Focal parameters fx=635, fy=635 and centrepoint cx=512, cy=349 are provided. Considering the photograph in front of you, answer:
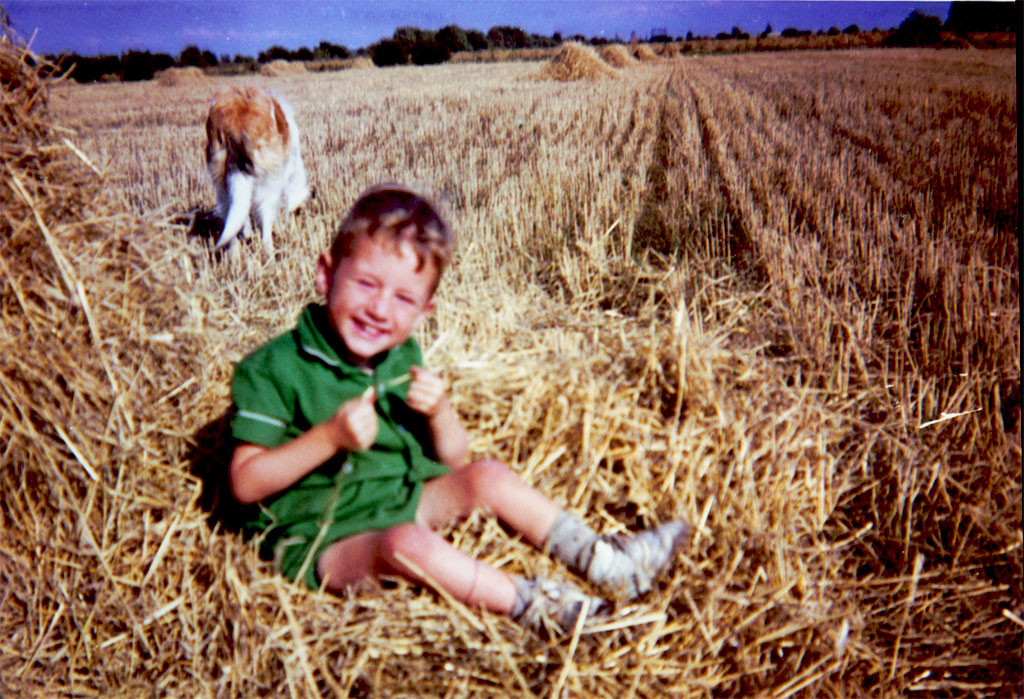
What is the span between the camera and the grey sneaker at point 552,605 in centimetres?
176

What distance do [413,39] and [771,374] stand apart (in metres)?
1.90

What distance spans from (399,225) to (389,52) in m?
1.73

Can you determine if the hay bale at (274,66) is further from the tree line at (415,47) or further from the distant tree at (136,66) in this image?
the distant tree at (136,66)

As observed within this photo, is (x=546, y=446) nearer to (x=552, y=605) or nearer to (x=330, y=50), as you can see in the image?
(x=552, y=605)

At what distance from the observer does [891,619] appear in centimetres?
191

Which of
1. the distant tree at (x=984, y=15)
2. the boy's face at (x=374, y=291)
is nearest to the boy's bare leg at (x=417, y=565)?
the boy's face at (x=374, y=291)

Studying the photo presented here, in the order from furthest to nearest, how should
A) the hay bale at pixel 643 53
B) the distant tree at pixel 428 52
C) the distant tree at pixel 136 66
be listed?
the hay bale at pixel 643 53
the distant tree at pixel 136 66
the distant tree at pixel 428 52

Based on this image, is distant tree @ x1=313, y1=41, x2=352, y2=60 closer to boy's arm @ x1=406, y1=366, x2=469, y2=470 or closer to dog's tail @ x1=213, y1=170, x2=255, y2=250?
dog's tail @ x1=213, y1=170, x2=255, y2=250

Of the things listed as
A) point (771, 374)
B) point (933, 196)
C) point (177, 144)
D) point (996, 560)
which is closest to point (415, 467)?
point (771, 374)

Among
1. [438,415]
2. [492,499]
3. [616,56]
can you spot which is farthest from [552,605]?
[616,56]

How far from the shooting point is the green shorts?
69.5 inches

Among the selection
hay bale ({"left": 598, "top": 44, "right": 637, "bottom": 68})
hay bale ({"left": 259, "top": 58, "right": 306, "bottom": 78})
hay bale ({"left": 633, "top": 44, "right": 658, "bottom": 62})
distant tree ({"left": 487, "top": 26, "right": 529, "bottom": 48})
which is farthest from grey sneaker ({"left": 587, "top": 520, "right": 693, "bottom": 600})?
hay bale ({"left": 633, "top": 44, "right": 658, "bottom": 62})

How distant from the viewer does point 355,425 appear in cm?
158

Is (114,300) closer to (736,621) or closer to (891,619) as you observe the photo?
(736,621)
